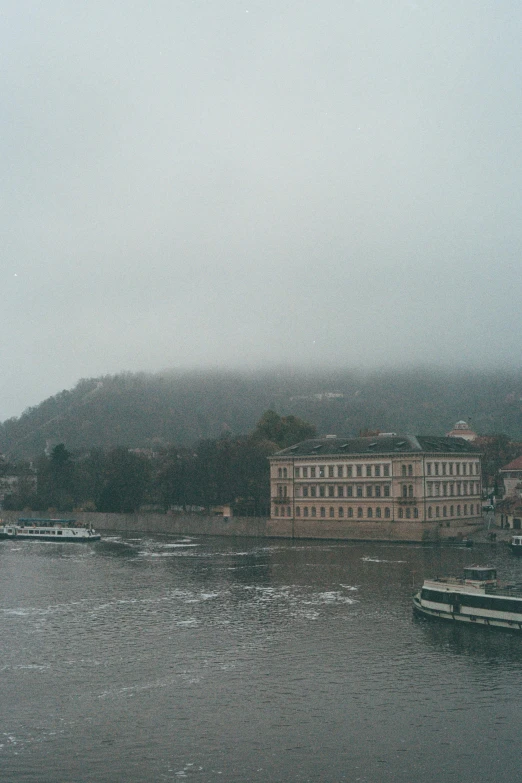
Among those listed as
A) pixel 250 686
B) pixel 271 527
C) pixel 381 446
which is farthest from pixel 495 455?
pixel 250 686

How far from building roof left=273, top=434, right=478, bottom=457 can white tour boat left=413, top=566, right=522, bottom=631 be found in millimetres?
62036

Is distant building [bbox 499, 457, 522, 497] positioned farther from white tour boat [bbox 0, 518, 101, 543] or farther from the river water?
the river water

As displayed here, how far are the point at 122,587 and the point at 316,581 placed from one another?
1746 centimetres

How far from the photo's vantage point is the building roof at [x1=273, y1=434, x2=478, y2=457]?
124938mm

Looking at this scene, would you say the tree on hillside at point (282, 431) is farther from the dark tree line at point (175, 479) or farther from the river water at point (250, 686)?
the river water at point (250, 686)

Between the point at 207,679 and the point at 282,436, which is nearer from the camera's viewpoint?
the point at 207,679

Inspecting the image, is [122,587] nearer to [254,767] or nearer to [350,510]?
[254,767]

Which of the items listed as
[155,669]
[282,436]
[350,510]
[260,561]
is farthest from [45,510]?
[155,669]

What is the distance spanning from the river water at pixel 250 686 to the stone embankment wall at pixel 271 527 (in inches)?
1570

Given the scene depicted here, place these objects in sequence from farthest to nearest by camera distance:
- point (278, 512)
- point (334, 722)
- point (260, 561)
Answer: point (278, 512) → point (260, 561) → point (334, 722)

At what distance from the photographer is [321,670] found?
45.7 meters

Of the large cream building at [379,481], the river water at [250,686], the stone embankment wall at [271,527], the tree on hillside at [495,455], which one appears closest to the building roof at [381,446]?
the large cream building at [379,481]

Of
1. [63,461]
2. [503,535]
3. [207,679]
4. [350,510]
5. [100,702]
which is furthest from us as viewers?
[63,461]

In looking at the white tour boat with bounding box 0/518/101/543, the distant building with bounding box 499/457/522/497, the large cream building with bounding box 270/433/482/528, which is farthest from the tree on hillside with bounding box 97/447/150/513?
the distant building with bounding box 499/457/522/497
